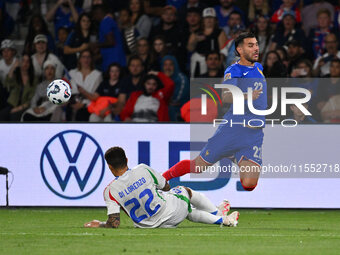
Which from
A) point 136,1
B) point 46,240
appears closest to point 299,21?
point 136,1

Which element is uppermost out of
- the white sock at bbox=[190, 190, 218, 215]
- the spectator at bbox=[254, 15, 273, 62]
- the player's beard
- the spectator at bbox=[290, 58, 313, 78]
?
the spectator at bbox=[254, 15, 273, 62]

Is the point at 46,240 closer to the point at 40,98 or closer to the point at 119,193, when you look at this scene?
the point at 119,193

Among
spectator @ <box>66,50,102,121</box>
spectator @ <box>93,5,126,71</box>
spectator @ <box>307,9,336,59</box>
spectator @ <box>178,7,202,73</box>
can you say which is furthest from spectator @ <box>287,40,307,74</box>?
spectator @ <box>66,50,102,121</box>

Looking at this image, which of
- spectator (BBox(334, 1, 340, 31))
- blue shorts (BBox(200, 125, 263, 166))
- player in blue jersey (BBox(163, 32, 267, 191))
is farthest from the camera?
spectator (BBox(334, 1, 340, 31))

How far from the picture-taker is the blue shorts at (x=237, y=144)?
36.6 feet

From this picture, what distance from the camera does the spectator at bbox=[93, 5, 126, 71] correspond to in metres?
17.7

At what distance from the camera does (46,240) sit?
9.29 m

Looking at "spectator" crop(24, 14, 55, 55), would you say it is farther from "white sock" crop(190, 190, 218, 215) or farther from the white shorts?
the white shorts

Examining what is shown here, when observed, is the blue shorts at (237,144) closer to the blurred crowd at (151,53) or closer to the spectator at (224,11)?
the blurred crowd at (151,53)

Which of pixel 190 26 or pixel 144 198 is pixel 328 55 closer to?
pixel 190 26

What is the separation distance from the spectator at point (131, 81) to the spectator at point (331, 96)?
3.23m

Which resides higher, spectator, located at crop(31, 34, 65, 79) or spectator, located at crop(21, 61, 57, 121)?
spectator, located at crop(31, 34, 65, 79)

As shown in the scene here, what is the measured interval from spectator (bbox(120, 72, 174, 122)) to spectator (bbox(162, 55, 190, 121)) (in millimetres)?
218

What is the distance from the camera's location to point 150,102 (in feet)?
51.0
